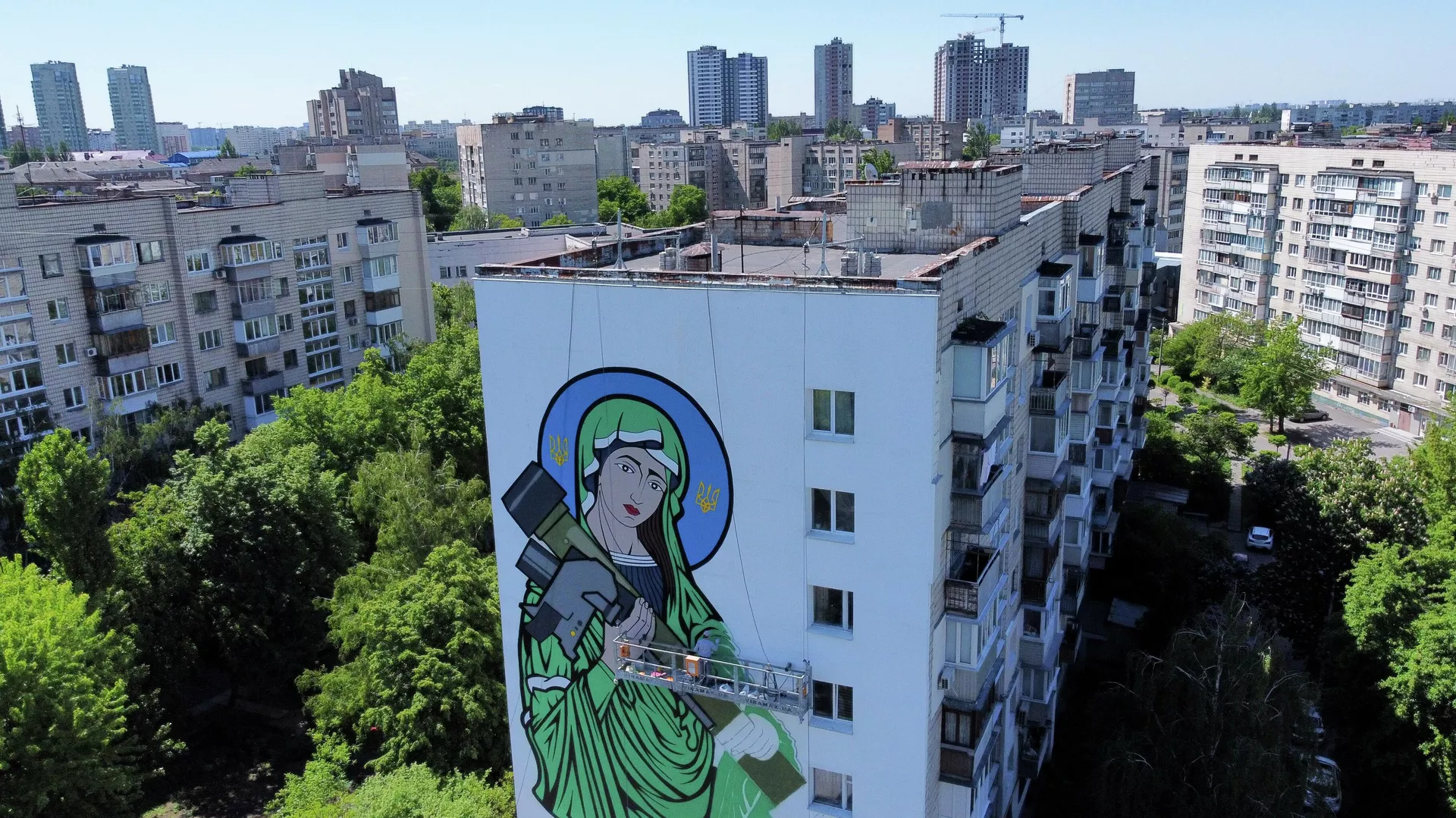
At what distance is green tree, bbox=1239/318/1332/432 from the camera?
2623 inches

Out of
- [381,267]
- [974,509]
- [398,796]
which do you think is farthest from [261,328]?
[974,509]

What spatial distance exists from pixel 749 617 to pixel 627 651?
2.89 meters

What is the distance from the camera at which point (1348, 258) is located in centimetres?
7019

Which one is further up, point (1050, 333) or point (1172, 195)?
point (1172, 195)

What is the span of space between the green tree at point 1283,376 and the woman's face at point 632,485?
59.6m

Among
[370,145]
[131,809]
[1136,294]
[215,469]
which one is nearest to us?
[131,809]

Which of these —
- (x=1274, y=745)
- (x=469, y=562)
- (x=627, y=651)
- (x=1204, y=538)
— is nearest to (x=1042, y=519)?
(x=1274, y=745)

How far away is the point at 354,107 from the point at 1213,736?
19460 centimetres

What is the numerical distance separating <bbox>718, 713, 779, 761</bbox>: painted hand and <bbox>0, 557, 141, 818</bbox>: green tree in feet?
57.7

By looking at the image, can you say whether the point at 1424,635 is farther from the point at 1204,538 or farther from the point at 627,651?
the point at 627,651

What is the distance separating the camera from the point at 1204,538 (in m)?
42.8

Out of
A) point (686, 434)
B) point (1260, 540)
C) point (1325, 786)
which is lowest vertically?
point (1260, 540)

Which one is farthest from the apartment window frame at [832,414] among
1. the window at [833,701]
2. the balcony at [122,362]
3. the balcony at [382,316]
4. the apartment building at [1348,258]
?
the apartment building at [1348,258]

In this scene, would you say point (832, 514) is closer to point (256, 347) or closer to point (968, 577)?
point (968, 577)
